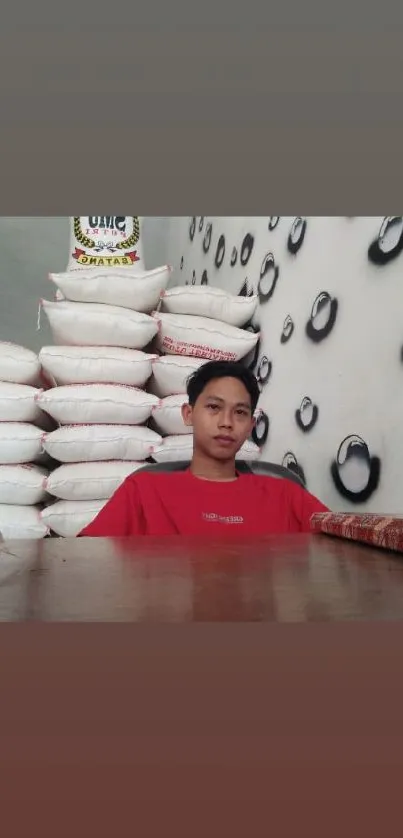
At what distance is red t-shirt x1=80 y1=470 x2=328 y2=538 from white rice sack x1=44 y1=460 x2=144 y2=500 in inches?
16.4

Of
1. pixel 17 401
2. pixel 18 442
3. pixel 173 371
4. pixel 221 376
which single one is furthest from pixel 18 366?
pixel 221 376

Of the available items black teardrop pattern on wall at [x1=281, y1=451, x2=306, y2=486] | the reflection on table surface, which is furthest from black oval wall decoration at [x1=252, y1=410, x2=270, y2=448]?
the reflection on table surface

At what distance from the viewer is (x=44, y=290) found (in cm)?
265

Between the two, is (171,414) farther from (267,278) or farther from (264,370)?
(267,278)

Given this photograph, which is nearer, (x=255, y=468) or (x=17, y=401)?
(x=255, y=468)

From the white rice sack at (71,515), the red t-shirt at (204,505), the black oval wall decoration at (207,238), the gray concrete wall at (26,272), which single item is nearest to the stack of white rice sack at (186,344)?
the white rice sack at (71,515)

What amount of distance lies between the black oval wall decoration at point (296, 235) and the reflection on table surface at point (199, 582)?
1124 mm

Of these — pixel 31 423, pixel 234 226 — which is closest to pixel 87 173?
pixel 31 423

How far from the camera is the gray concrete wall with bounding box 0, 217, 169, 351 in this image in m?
2.59

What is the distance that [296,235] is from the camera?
1.57 meters

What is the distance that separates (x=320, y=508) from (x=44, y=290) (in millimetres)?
1844

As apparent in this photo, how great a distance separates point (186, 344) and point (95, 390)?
0.95 ft

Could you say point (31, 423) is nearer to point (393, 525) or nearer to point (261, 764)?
point (393, 525)

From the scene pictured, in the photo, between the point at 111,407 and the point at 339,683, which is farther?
the point at 111,407
